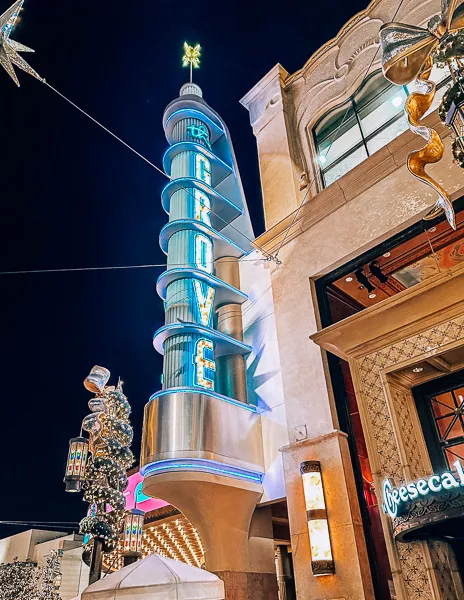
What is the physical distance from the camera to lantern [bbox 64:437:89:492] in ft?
41.9

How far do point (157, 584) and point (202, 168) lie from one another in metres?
13.7

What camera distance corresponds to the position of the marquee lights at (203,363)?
12172 mm

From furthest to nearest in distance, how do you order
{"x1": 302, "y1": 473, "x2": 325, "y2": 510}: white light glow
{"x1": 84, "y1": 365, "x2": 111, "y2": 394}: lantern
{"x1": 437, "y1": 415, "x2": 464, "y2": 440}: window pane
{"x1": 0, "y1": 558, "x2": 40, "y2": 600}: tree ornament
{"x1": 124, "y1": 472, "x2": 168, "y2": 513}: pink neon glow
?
{"x1": 0, "y1": 558, "x2": 40, "y2": 600}: tree ornament → {"x1": 124, "y1": 472, "x2": 168, "y2": 513}: pink neon glow → {"x1": 84, "y1": 365, "x2": 111, "y2": 394}: lantern → {"x1": 302, "y1": 473, "x2": 325, "y2": 510}: white light glow → {"x1": 437, "y1": 415, "x2": 464, "y2": 440}: window pane

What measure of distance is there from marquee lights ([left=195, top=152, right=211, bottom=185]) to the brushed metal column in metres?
3.05

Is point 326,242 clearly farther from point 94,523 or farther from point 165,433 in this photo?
point 94,523

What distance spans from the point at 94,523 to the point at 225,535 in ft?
11.8

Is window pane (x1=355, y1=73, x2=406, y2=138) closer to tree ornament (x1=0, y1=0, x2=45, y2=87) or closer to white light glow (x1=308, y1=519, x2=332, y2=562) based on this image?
tree ornament (x1=0, y1=0, x2=45, y2=87)

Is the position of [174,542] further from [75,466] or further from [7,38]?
[7,38]

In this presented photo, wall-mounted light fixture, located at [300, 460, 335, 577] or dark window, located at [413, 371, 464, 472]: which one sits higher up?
dark window, located at [413, 371, 464, 472]

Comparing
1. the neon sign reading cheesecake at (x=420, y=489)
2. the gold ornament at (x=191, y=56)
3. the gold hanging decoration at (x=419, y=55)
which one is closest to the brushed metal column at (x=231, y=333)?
the neon sign reading cheesecake at (x=420, y=489)

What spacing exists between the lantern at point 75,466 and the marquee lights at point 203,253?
6.26 meters

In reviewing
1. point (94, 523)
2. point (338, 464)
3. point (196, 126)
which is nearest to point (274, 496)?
point (338, 464)

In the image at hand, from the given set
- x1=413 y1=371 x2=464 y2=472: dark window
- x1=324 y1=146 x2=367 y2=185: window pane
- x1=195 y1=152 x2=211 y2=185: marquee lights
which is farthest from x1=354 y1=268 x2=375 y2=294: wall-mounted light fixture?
x1=195 y1=152 x2=211 y2=185: marquee lights

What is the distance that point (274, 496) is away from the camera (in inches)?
447
